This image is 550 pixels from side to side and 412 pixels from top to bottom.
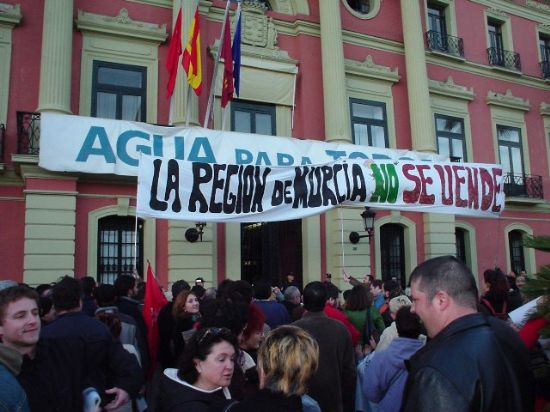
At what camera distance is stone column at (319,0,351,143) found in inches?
584

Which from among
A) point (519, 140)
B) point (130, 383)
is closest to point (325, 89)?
point (519, 140)

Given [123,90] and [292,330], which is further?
[123,90]

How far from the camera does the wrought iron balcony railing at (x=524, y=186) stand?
18.7m

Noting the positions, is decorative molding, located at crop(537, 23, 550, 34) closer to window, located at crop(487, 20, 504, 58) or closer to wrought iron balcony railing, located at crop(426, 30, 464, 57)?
window, located at crop(487, 20, 504, 58)

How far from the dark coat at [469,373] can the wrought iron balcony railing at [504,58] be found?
19588mm

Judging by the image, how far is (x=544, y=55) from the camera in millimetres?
21672

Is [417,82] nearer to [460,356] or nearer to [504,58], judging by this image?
[504,58]

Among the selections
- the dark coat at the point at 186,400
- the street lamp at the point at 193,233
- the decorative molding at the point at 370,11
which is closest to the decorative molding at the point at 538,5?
the decorative molding at the point at 370,11

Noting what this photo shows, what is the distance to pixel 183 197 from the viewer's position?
7250mm

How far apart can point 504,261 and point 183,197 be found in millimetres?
14531

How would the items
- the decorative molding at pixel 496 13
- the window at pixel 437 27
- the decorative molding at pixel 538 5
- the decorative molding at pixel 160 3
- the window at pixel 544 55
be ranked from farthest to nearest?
the decorative molding at pixel 538 5, the window at pixel 544 55, the decorative molding at pixel 496 13, the window at pixel 437 27, the decorative molding at pixel 160 3

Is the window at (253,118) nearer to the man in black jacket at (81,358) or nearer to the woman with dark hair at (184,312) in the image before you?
the woman with dark hair at (184,312)

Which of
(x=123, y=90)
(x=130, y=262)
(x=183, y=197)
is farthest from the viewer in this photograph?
(x=123, y=90)

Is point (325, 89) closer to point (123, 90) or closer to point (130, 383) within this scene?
point (123, 90)
